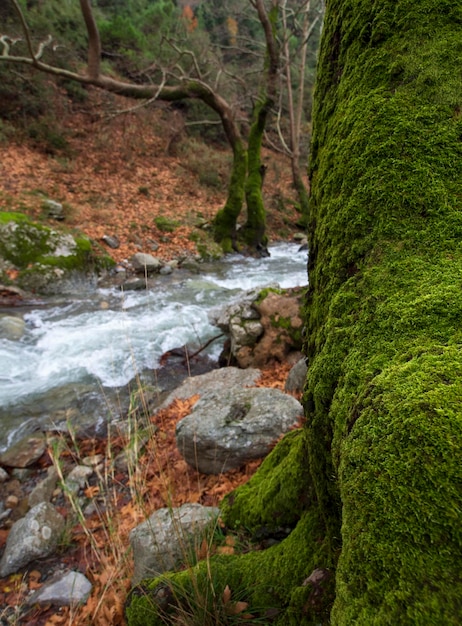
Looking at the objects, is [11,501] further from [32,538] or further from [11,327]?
[11,327]

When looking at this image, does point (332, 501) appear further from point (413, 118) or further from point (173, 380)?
point (173, 380)

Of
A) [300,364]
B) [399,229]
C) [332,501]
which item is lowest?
[300,364]

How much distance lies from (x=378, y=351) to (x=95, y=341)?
6.03m

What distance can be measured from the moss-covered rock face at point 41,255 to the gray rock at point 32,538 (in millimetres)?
5788

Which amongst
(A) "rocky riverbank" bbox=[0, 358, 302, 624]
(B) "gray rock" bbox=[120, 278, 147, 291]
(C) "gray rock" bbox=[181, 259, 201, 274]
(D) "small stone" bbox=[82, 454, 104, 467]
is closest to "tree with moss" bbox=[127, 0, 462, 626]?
(A) "rocky riverbank" bbox=[0, 358, 302, 624]

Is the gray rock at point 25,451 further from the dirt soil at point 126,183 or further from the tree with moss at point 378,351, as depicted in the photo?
the dirt soil at point 126,183

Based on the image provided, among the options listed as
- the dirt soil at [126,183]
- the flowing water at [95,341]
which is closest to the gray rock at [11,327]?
the flowing water at [95,341]

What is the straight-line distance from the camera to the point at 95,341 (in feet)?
20.9

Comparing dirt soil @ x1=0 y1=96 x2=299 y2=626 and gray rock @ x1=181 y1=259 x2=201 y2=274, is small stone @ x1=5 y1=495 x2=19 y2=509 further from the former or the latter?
gray rock @ x1=181 y1=259 x2=201 y2=274

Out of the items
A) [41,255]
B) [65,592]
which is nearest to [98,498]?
[65,592]

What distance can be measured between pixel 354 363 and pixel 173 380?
481cm

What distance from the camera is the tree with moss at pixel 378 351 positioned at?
690 mm

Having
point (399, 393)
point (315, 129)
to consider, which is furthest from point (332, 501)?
point (315, 129)

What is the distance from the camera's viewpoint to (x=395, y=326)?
97cm
